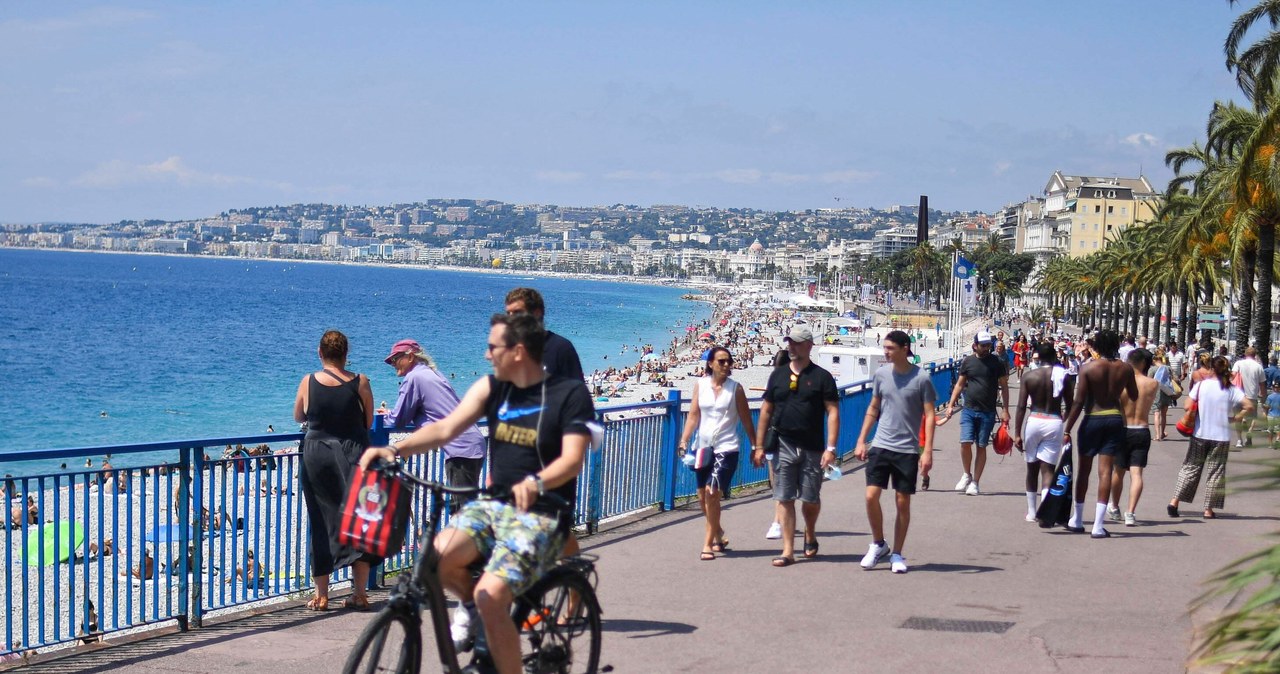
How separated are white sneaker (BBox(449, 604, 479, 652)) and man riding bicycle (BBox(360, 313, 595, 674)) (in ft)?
0.45

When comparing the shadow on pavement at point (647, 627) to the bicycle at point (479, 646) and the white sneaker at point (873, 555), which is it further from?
the white sneaker at point (873, 555)

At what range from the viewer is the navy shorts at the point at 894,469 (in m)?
8.85

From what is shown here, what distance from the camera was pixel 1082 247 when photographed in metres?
160

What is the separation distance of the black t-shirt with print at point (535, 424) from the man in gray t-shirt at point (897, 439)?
4.43m

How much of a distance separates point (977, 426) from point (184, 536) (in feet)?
29.5

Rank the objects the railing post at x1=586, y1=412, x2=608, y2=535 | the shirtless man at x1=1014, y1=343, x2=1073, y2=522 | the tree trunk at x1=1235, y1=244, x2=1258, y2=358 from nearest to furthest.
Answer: the railing post at x1=586, y1=412, x2=608, y2=535, the shirtless man at x1=1014, y1=343, x2=1073, y2=522, the tree trunk at x1=1235, y1=244, x2=1258, y2=358

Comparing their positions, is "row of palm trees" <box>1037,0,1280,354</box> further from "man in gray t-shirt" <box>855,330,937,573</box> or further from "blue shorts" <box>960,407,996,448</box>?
"man in gray t-shirt" <box>855,330,937,573</box>

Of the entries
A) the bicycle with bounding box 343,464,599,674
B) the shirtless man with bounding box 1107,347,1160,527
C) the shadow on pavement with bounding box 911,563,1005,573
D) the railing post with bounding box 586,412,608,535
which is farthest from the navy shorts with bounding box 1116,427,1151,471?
the bicycle with bounding box 343,464,599,674

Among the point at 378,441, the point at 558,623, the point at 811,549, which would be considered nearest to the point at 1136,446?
the point at 811,549

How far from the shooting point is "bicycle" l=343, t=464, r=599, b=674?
4508 mm

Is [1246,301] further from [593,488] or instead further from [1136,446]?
[593,488]

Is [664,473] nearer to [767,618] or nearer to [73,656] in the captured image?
[767,618]

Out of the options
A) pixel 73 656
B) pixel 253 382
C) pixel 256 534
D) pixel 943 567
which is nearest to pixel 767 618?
pixel 943 567

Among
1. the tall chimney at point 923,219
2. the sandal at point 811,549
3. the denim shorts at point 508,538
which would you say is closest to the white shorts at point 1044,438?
the sandal at point 811,549
